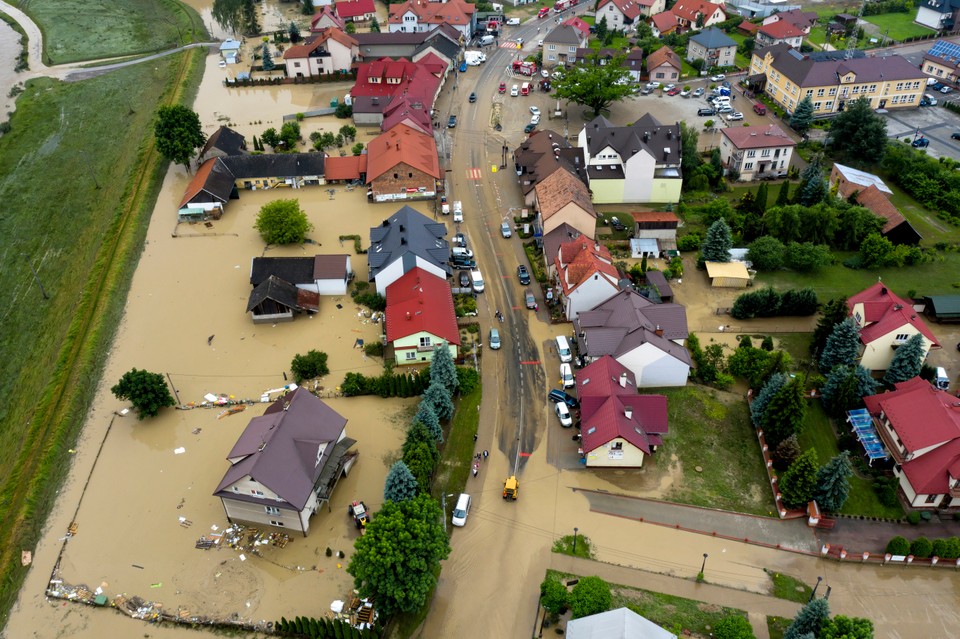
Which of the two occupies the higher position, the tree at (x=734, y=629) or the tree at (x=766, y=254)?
the tree at (x=734, y=629)

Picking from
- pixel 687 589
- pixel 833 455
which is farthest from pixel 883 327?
pixel 687 589

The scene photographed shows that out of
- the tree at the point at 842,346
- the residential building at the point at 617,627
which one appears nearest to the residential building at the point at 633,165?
the tree at the point at 842,346

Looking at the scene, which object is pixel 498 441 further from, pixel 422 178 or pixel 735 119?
pixel 735 119

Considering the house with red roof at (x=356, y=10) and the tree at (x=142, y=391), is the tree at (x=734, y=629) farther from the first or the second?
the house with red roof at (x=356, y=10)

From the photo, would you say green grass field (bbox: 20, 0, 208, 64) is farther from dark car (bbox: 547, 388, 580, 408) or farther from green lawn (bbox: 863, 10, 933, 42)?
green lawn (bbox: 863, 10, 933, 42)

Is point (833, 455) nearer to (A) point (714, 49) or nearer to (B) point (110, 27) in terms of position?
(A) point (714, 49)

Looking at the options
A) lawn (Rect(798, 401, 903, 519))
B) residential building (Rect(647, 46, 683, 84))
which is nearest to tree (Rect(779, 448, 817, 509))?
lawn (Rect(798, 401, 903, 519))
